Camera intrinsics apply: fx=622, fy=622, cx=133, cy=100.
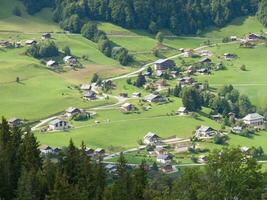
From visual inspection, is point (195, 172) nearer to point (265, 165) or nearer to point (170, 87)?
point (265, 165)

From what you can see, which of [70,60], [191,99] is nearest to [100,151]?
[191,99]

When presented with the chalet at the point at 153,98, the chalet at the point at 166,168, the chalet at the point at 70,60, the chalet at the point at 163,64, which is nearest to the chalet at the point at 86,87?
the chalet at the point at 153,98

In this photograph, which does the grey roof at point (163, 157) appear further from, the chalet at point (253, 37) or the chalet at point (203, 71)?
the chalet at point (253, 37)

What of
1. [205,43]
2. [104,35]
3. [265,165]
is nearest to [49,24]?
[104,35]

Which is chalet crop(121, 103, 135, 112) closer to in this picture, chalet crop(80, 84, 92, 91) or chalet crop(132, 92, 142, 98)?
chalet crop(132, 92, 142, 98)

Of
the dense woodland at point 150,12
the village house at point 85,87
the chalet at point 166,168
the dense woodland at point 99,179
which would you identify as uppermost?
the dense woodland at point 99,179

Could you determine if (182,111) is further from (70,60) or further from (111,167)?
(70,60)

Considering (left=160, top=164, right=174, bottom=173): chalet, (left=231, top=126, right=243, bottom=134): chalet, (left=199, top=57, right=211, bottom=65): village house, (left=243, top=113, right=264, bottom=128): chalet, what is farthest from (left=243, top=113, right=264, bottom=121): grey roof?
(left=199, top=57, right=211, bottom=65): village house
